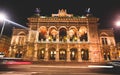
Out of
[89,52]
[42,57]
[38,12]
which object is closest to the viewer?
[89,52]

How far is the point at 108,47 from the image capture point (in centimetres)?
3784

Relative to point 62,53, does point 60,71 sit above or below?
below

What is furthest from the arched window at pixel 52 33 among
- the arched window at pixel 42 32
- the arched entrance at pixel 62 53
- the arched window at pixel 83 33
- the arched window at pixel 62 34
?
the arched window at pixel 83 33

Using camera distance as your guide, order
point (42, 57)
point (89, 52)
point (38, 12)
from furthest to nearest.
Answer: point (38, 12)
point (42, 57)
point (89, 52)

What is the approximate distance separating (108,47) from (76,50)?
9.66 meters

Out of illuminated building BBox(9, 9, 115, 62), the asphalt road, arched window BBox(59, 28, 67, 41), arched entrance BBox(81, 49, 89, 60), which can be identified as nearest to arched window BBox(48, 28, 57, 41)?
illuminated building BBox(9, 9, 115, 62)

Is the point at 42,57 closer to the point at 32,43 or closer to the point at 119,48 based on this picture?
the point at 32,43

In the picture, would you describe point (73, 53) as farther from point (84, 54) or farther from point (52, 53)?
point (52, 53)

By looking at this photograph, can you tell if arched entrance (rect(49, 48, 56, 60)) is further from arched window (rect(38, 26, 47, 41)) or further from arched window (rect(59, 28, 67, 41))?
arched window (rect(38, 26, 47, 41))

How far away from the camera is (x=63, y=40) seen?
121 ft

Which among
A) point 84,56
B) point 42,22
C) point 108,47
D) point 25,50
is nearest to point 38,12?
point 42,22

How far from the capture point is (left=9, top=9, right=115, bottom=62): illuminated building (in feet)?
118

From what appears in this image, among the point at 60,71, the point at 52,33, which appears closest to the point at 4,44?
the point at 52,33

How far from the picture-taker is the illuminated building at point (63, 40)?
35.9 metres
